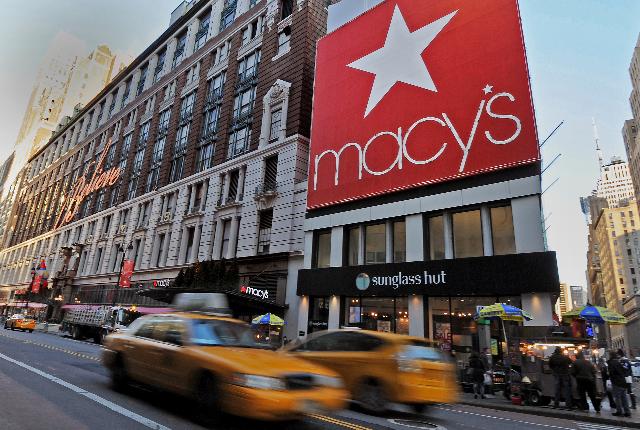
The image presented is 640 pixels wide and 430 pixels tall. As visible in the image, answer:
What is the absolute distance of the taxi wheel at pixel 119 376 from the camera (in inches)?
325

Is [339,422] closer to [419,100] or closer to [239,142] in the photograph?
[419,100]

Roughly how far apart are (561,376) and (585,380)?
0.65 metres

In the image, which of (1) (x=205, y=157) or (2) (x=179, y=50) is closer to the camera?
(1) (x=205, y=157)

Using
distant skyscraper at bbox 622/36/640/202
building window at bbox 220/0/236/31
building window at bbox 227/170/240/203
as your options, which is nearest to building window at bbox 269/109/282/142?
building window at bbox 227/170/240/203

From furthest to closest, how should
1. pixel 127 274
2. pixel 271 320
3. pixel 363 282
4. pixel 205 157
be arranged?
pixel 127 274, pixel 205 157, pixel 271 320, pixel 363 282

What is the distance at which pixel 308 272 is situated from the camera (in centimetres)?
2772

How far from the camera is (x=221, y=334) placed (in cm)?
728

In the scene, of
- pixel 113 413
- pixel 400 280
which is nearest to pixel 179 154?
pixel 400 280

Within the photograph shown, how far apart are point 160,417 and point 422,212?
19239 millimetres

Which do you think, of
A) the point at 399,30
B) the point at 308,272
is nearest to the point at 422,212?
the point at 308,272

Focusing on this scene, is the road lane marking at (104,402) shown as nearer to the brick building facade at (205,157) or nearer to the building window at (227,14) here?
the brick building facade at (205,157)

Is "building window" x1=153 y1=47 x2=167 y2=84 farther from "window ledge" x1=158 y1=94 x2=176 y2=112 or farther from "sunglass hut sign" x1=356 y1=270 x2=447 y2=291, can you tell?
"sunglass hut sign" x1=356 y1=270 x2=447 y2=291

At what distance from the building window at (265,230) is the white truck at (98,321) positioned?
489 inches

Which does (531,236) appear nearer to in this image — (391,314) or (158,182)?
(391,314)
